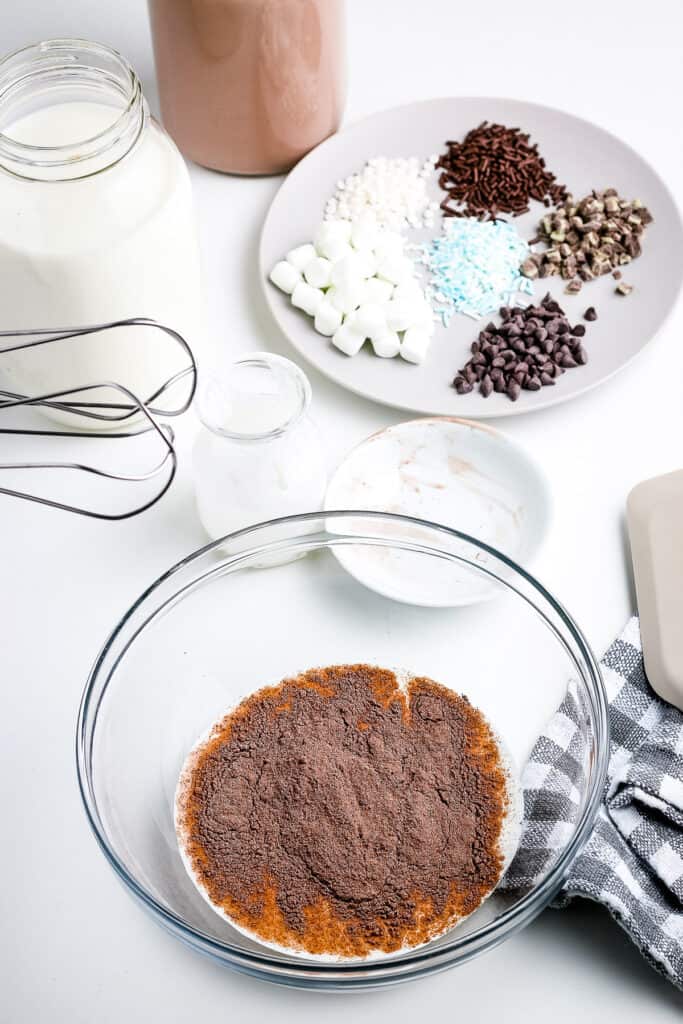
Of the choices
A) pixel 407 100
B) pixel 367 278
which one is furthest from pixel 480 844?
pixel 407 100

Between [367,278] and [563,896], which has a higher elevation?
[367,278]

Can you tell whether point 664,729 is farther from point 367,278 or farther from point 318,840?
point 367,278

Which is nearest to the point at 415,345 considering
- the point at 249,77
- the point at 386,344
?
the point at 386,344

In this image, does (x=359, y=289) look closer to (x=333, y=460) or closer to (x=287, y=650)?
(x=333, y=460)

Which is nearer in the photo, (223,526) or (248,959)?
(248,959)

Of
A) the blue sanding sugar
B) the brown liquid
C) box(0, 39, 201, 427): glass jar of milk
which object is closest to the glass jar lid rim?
box(0, 39, 201, 427): glass jar of milk

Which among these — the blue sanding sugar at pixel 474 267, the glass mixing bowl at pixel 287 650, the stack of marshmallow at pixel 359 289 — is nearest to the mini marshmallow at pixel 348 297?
the stack of marshmallow at pixel 359 289

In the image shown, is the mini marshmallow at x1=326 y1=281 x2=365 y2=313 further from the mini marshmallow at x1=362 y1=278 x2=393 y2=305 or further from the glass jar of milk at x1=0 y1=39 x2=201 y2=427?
the glass jar of milk at x1=0 y1=39 x2=201 y2=427
